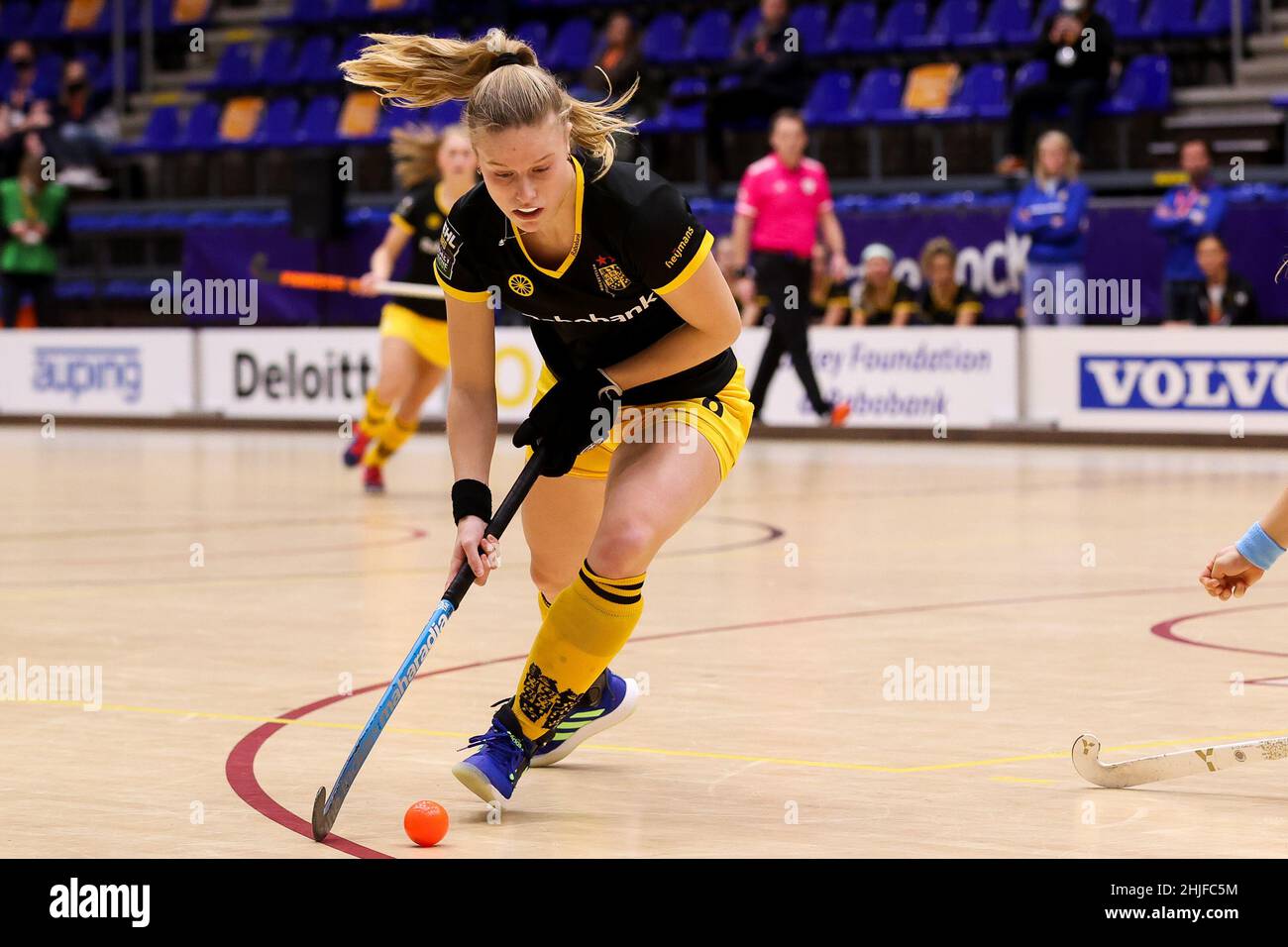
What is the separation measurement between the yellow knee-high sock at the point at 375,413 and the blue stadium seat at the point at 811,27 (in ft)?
26.6

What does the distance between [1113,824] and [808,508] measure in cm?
699

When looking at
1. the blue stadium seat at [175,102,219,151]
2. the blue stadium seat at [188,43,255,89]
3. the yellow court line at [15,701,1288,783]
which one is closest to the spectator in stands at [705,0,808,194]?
the blue stadium seat at [175,102,219,151]

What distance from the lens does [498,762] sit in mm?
4707

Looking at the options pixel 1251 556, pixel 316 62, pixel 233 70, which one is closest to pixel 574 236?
pixel 1251 556

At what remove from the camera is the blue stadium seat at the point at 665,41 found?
19922 mm

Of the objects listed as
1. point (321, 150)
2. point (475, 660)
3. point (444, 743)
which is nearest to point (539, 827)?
point (444, 743)

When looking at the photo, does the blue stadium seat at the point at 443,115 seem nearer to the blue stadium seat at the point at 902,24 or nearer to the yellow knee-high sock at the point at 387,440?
the blue stadium seat at the point at 902,24

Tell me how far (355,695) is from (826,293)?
1147 centimetres

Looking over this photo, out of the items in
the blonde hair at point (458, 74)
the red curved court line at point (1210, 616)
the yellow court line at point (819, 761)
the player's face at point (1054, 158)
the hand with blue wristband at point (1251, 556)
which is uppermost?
Result: the player's face at point (1054, 158)

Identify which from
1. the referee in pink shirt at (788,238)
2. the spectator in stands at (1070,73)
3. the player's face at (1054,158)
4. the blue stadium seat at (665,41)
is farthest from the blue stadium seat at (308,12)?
the player's face at (1054,158)

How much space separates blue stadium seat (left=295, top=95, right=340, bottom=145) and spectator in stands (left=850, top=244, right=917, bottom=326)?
22.9 ft

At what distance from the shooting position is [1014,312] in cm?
1652
